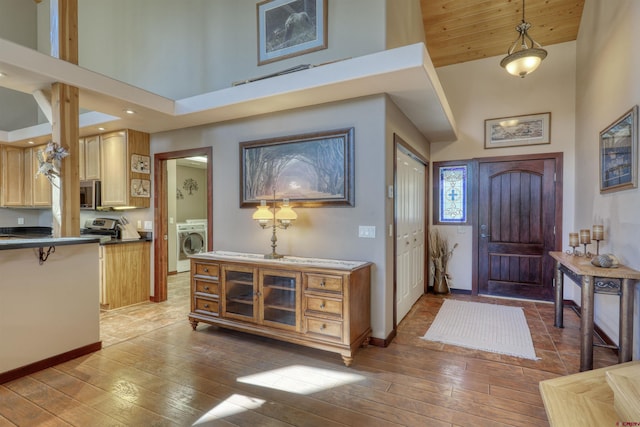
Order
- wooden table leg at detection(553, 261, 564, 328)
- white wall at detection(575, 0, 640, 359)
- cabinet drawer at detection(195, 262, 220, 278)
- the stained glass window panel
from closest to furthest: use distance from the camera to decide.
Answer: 1. white wall at detection(575, 0, 640, 359)
2. cabinet drawer at detection(195, 262, 220, 278)
3. wooden table leg at detection(553, 261, 564, 328)
4. the stained glass window panel

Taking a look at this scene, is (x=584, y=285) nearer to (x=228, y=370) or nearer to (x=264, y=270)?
(x=264, y=270)

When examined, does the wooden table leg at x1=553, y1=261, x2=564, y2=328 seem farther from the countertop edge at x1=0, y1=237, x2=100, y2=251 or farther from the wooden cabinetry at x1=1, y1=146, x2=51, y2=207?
the wooden cabinetry at x1=1, y1=146, x2=51, y2=207

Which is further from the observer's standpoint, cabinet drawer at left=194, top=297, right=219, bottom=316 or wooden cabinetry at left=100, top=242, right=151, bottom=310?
wooden cabinetry at left=100, top=242, right=151, bottom=310

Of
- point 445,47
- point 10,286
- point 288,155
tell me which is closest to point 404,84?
point 288,155

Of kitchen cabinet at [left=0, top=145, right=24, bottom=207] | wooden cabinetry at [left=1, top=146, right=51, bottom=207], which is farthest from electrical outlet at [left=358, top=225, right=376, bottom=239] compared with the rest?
kitchen cabinet at [left=0, top=145, right=24, bottom=207]

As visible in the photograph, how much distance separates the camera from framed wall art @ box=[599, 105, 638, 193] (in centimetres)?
257

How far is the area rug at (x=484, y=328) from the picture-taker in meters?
3.06

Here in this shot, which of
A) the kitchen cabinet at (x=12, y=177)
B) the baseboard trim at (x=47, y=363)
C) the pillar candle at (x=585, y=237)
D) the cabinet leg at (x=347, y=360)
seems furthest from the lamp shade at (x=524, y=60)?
the kitchen cabinet at (x=12, y=177)

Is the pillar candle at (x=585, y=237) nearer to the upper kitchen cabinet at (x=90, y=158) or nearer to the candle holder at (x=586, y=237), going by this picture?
the candle holder at (x=586, y=237)

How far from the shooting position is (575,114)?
440 centimetres

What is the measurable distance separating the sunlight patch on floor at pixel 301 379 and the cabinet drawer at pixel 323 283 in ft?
2.14

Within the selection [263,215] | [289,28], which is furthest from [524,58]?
[263,215]

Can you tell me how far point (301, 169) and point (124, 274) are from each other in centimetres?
295

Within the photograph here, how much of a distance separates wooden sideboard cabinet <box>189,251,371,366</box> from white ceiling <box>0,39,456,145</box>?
5.28 ft
